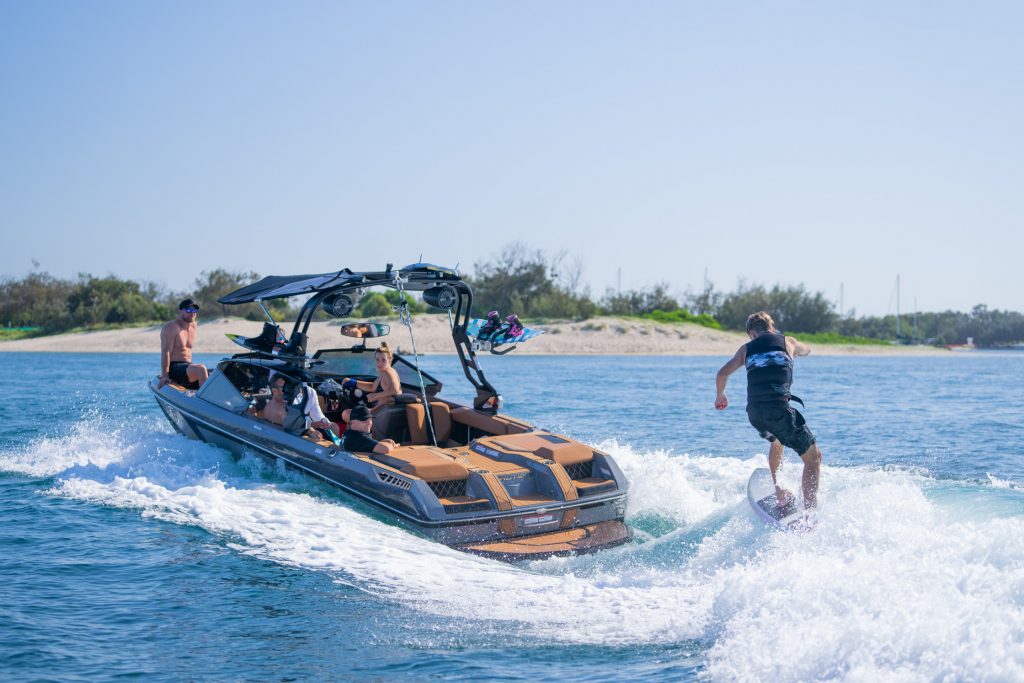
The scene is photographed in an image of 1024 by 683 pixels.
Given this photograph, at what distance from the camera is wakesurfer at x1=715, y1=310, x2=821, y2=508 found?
291 inches

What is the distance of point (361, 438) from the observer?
8.80m

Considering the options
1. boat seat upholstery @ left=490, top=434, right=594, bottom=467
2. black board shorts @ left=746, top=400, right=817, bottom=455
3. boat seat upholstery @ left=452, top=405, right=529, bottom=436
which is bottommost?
boat seat upholstery @ left=490, top=434, right=594, bottom=467

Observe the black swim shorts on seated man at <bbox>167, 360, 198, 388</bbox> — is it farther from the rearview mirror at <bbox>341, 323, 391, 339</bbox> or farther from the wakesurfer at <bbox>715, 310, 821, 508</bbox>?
the wakesurfer at <bbox>715, 310, 821, 508</bbox>

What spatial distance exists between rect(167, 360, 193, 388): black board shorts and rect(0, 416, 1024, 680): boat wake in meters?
2.05

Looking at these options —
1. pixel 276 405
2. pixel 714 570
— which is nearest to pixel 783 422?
pixel 714 570

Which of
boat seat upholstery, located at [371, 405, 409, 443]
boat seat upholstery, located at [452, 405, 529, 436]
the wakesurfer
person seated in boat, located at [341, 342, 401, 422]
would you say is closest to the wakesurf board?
the wakesurfer

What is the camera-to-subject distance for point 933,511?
7.84 metres

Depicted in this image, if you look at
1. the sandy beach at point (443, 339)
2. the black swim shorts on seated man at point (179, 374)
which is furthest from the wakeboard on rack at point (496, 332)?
the sandy beach at point (443, 339)

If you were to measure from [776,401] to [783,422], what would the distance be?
0.17 meters

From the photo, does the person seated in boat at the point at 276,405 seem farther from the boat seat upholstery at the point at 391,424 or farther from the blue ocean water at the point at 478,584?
the boat seat upholstery at the point at 391,424

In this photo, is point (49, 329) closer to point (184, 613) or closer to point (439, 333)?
point (439, 333)

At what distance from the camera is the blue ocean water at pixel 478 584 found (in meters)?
5.33

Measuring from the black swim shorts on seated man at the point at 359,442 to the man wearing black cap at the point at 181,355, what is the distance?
3797 mm

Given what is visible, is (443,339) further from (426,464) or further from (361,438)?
(426,464)
